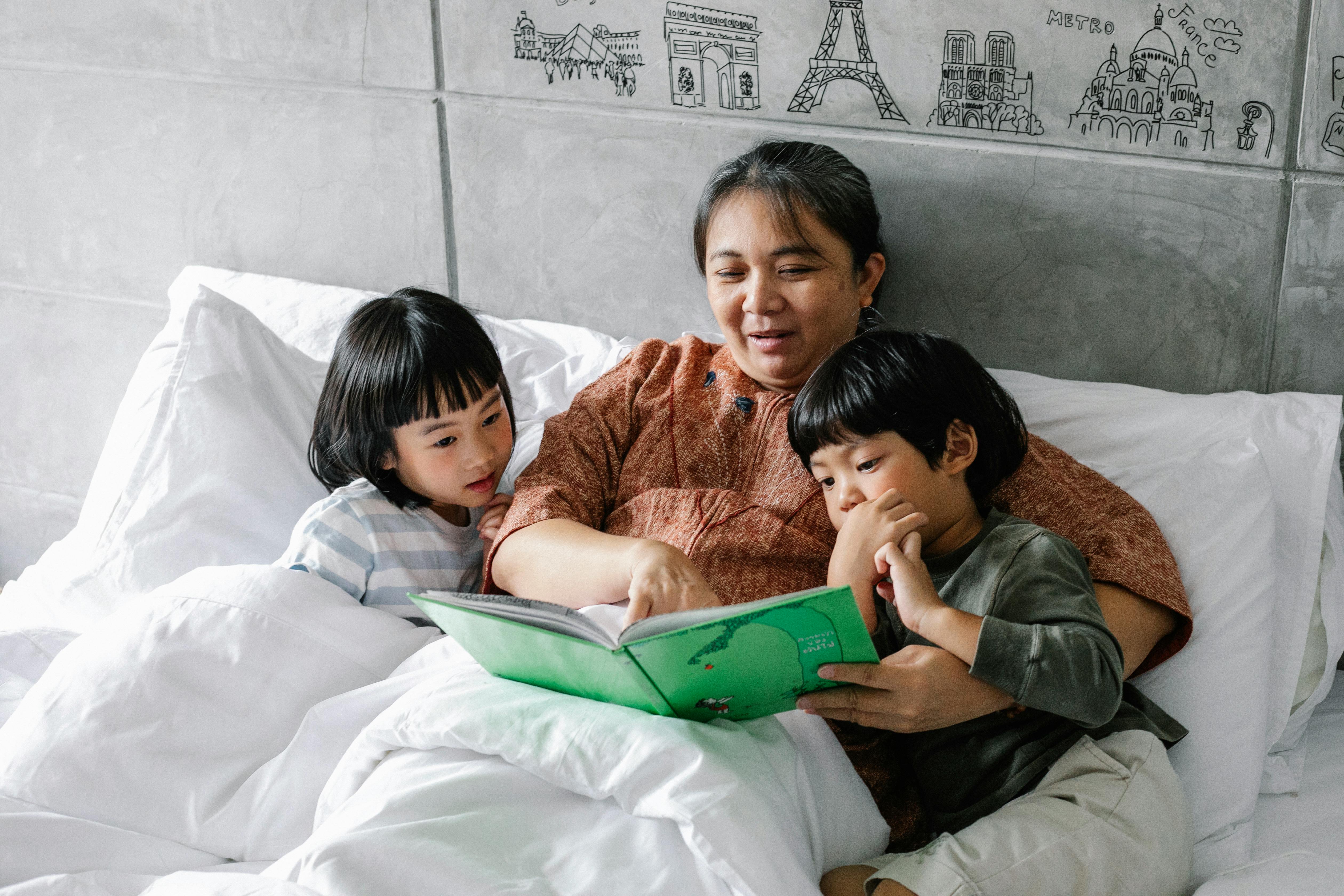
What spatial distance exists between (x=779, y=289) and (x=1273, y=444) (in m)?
0.67

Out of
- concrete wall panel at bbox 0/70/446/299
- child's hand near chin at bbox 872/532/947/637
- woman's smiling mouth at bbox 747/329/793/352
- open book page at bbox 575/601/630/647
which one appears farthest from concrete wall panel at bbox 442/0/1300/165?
open book page at bbox 575/601/630/647

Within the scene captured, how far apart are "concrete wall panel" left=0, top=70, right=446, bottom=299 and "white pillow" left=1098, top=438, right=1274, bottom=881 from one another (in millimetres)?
1360

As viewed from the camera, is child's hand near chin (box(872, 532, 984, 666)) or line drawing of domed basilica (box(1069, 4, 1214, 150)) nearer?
child's hand near chin (box(872, 532, 984, 666))

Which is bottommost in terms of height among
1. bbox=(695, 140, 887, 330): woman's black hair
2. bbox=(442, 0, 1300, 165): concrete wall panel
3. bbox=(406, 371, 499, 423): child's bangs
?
bbox=(406, 371, 499, 423): child's bangs

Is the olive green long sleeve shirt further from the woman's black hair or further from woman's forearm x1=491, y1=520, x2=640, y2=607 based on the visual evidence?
the woman's black hair

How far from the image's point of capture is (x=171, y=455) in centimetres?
182

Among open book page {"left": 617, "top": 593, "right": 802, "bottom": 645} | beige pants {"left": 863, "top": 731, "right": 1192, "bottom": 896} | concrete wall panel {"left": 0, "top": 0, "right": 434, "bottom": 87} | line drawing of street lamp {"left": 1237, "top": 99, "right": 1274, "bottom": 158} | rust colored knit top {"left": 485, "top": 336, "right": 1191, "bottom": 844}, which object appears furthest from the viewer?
concrete wall panel {"left": 0, "top": 0, "right": 434, "bottom": 87}

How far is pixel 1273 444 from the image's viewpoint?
151 cm

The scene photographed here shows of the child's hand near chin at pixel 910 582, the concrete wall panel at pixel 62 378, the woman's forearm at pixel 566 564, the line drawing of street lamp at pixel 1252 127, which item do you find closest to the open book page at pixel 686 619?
the child's hand near chin at pixel 910 582

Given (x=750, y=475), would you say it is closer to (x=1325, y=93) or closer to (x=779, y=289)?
(x=779, y=289)

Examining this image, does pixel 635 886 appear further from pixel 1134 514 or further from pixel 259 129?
pixel 259 129

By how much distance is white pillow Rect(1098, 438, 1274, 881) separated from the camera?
1.33 meters

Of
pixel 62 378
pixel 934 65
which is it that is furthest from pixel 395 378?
pixel 62 378

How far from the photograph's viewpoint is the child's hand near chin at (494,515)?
5.28ft
